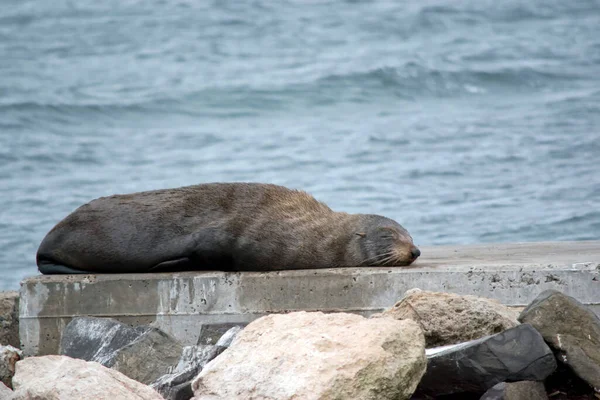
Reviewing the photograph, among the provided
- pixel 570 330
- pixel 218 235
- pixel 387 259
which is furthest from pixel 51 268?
pixel 570 330

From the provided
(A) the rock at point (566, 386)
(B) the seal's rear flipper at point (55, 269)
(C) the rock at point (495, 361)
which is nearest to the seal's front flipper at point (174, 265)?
(B) the seal's rear flipper at point (55, 269)

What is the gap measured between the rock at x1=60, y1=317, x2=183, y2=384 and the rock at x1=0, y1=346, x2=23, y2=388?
37 cm

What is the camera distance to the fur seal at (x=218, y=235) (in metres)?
7.73

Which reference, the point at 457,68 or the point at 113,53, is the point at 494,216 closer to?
the point at 457,68

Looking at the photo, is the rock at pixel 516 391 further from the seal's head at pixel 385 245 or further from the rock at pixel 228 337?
the seal's head at pixel 385 245

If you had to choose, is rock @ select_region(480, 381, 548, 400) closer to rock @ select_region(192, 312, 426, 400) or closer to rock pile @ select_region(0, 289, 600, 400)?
rock pile @ select_region(0, 289, 600, 400)

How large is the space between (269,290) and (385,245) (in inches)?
33.7

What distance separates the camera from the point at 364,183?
20.6 metres

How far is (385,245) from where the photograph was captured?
7680 mm

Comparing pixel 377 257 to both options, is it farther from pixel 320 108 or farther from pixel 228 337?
pixel 320 108

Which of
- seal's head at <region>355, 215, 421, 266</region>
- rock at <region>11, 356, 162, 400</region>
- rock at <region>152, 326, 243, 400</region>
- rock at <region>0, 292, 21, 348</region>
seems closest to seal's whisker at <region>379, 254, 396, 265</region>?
seal's head at <region>355, 215, 421, 266</region>

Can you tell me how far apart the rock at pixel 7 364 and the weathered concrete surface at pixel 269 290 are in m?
0.81

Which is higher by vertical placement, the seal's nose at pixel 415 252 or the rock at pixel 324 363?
the rock at pixel 324 363

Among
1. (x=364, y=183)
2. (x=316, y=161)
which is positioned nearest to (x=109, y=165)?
(x=316, y=161)
